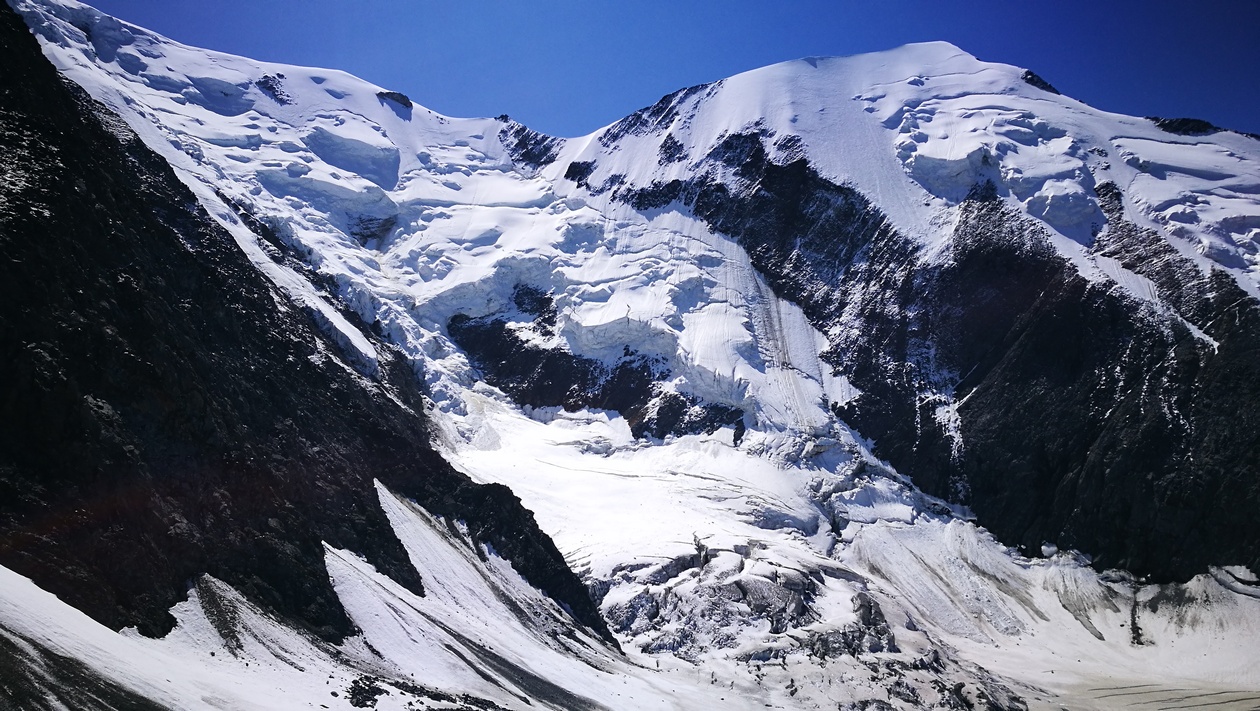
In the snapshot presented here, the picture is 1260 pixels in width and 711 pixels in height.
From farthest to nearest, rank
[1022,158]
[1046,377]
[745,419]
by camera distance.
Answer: [1022,158]
[745,419]
[1046,377]

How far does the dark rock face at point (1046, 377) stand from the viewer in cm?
12088

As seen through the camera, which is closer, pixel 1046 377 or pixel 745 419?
pixel 1046 377

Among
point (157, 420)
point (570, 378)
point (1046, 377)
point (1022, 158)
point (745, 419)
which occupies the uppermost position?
point (1022, 158)

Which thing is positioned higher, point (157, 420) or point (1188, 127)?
point (1188, 127)

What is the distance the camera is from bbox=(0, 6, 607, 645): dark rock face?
52.8 m

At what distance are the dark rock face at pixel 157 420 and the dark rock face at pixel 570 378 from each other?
174 feet

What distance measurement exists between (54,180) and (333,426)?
37.6 metres

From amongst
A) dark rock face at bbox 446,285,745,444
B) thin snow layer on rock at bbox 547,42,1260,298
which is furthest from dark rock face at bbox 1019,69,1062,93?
dark rock face at bbox 446,285,745,444

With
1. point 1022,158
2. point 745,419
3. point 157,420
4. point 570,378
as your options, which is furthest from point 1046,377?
point 157,420

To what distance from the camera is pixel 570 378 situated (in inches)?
6496

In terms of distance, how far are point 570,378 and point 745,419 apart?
3283 cm

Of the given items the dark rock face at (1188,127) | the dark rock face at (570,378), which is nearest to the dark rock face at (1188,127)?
the dark rock face at (1188,127)

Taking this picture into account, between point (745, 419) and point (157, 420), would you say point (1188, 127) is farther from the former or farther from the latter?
point (157, 420)

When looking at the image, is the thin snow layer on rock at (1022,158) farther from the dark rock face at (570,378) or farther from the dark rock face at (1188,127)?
the dark rock face at (570,378)
